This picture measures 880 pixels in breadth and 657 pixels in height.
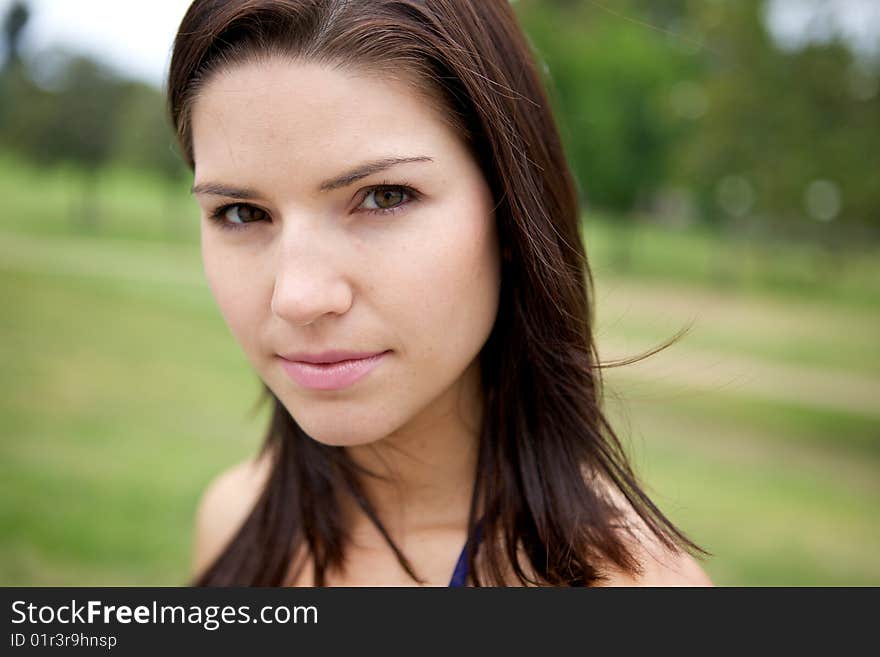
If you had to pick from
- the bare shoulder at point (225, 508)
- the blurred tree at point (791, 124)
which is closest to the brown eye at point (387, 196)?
the bare shoulder at point (225, 508)

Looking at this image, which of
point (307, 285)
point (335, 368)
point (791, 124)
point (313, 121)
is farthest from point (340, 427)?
point (791, 124)

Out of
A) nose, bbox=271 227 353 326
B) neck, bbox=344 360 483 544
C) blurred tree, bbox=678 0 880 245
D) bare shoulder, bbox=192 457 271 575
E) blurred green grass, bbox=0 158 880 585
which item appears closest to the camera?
nose, bbox=271 227 353 326

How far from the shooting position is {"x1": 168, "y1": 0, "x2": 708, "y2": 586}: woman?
138cm

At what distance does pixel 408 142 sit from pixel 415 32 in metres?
0.21

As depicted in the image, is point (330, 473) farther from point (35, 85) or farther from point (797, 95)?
point (35, 85)

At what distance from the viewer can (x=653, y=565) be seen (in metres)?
1.64

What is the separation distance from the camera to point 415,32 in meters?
1.44

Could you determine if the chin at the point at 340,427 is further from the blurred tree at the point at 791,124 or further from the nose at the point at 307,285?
the blurred tree at the point at 791,124

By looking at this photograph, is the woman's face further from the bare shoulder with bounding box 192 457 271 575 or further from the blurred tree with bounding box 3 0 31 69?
the blurred tree with bounding box 3 0 31 69

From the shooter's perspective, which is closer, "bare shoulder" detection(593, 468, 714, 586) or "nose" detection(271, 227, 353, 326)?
"nose" detection(271, 227, 353, 326)

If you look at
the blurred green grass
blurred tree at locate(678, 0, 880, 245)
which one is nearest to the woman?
the blurred green grass

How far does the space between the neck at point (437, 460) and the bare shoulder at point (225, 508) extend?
1.56 feet

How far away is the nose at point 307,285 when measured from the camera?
1.36 meters

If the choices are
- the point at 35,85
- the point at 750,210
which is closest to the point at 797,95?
the point at 750,210
